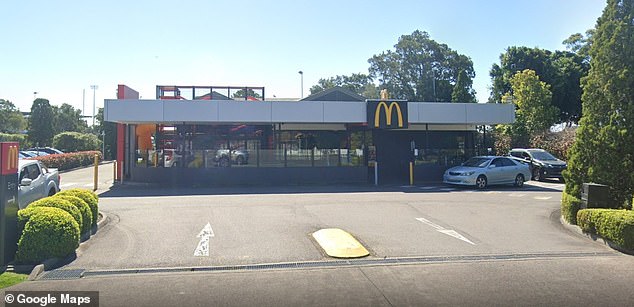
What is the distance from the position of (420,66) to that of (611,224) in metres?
51.3

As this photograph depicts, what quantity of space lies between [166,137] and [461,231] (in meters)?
18.2

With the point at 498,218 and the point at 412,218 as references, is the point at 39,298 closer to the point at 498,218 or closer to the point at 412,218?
the point at 412,218

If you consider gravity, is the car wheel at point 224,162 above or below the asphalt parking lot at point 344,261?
above

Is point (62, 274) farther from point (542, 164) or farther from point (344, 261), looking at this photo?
point (542, 164)

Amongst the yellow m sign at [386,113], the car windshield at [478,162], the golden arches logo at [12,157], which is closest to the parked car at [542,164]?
the car windshield at [478,162]

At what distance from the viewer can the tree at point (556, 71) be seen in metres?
39.9

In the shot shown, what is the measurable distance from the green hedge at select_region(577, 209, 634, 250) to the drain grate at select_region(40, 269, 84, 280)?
9100 millimetres

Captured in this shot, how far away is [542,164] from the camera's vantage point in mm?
22562

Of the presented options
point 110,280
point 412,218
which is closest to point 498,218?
point 412,218

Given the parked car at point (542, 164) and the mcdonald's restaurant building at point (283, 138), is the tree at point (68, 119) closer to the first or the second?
the mcdonald's restaurant building at point (283, 138)

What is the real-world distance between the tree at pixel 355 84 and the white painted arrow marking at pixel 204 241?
51019 mm

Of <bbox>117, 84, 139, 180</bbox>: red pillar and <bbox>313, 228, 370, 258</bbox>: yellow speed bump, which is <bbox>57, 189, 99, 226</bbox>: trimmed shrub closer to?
<bbox>313, 228, 370, 258</bbox>: yellow speed bump

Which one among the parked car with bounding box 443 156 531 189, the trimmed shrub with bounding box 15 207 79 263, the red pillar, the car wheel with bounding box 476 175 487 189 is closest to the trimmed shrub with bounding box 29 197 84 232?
the trimmed shrub with bounding box 15 207 79 263

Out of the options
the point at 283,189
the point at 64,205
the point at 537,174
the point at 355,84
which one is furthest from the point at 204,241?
the point at 355,84
